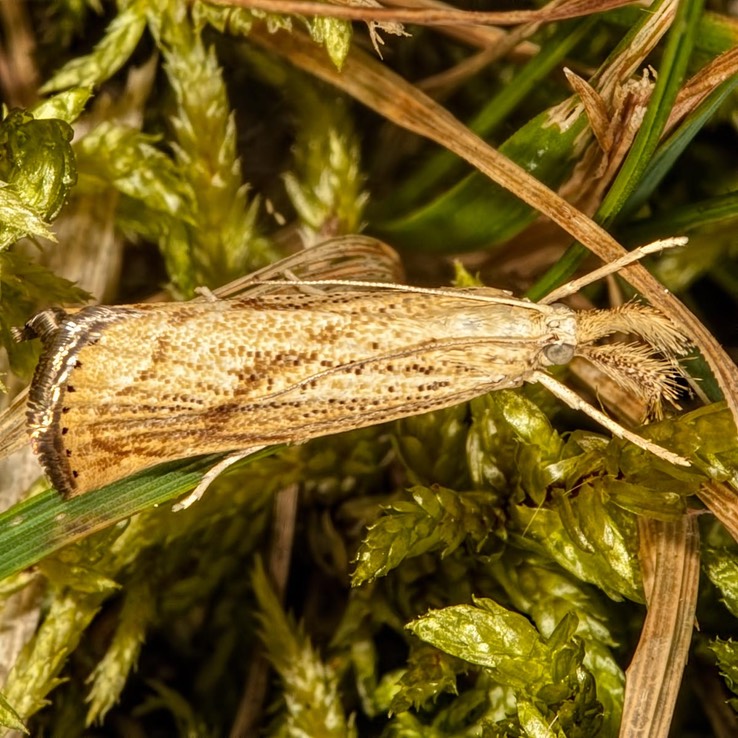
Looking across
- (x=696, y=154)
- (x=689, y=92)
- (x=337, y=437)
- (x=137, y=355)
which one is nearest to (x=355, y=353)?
(x=137, y=355)

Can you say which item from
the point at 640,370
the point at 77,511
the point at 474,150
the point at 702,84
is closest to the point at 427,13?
the point at 474,150

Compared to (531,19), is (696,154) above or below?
below

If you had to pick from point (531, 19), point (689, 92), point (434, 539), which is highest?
point (531, 19)

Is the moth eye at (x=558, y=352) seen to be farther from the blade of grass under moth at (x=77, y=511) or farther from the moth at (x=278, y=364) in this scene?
the blade of grass under moth at (x=77, y=511)

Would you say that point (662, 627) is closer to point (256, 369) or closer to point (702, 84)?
point (256, 369)

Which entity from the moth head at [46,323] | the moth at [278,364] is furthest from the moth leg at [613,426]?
the moth head at [46,323]

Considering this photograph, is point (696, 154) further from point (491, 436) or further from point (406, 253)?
point (491, 436)

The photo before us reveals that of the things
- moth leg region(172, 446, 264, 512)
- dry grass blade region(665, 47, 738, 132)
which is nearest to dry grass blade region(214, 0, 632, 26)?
dry grass blade region(665, 47, 738, 132)
